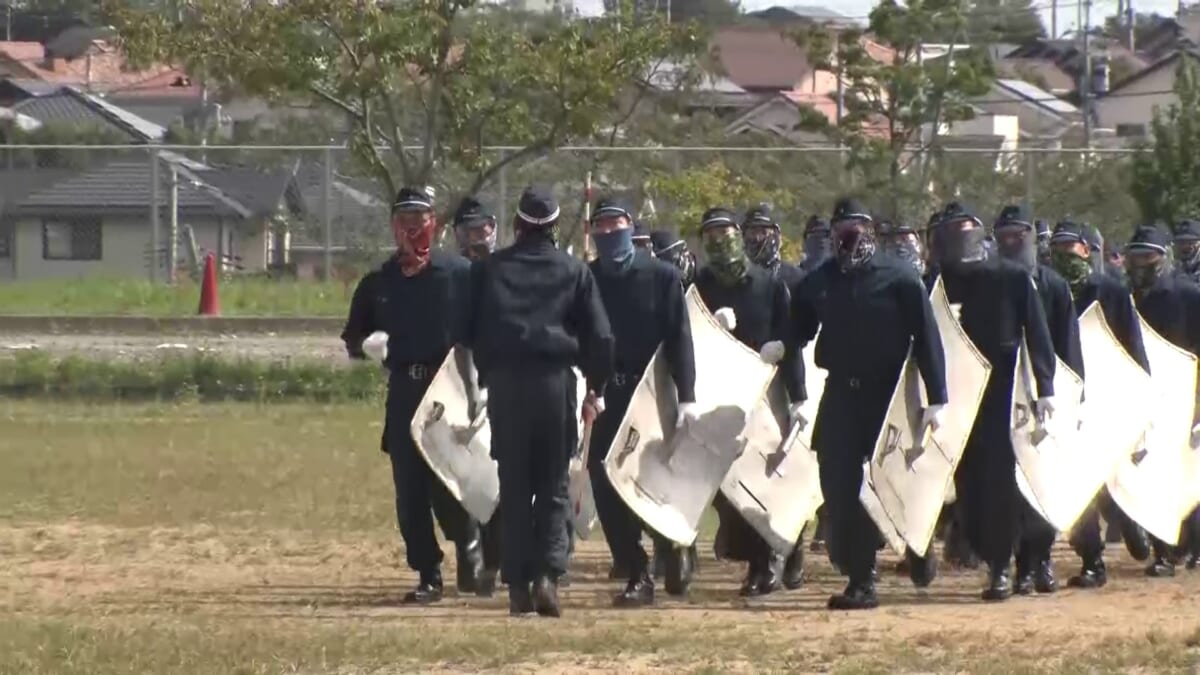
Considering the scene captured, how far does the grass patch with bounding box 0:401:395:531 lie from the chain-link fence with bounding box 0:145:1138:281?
162 inches

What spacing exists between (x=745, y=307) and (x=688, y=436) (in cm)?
119

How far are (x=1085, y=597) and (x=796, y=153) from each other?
17.7 metres

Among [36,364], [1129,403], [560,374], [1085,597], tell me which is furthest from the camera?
[36,364]

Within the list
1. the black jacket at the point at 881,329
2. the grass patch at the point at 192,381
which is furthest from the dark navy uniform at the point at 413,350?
the grass patch at the point at 192,381

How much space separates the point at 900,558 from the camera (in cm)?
1477

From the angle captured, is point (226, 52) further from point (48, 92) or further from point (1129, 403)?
point (48, 92)

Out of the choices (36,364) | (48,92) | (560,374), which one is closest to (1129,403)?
(560,374)

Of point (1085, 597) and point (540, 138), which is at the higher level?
point (540, 138)

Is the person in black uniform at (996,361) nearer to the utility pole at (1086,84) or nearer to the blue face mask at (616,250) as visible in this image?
the blue face mask at (616,250)

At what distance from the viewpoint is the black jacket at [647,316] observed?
12594 millimetres

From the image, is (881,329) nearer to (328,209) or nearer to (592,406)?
(592,406)

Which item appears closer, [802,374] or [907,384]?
[907,384]

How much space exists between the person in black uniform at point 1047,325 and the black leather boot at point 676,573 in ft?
5.69

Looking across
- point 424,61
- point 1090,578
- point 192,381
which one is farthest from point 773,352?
point 192,381
